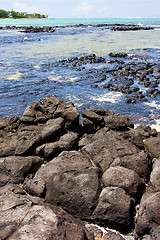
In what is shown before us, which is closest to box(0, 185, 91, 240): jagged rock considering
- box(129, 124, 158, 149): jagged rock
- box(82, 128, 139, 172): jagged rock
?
box(82, 128, 139, 172): jagged rock

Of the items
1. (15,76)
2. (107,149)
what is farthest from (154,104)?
(15,76)

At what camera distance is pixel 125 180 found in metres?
5.59

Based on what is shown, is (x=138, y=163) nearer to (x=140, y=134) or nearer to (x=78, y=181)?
(x=78, y=181)

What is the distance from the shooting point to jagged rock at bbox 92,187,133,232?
4.93 meters

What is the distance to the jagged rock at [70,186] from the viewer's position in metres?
5.24

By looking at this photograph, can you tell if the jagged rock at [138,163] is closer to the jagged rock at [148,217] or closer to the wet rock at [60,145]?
the jagged rock at [148,217]

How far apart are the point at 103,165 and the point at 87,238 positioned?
2.39 metres

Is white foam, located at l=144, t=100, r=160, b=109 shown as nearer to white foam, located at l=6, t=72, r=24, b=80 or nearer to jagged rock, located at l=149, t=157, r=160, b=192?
jagged rock, located at l=149, t=157, r=160, b=192

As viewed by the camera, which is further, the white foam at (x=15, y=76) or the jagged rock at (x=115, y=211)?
the white foam at (x=15, y=76)

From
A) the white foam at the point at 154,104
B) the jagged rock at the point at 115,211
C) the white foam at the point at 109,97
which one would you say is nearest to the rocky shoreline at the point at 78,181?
the jagged rock at the point at 115,211

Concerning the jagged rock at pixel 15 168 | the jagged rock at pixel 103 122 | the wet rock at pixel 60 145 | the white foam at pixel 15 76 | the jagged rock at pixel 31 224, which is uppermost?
the white foam at pixel 15 76

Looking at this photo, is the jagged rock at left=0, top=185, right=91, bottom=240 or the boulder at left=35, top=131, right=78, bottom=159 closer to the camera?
the jagged rock at left=0, top=185, right=91, bottom=240

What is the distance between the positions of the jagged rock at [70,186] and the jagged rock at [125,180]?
31 centimetres

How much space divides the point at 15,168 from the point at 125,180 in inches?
135
